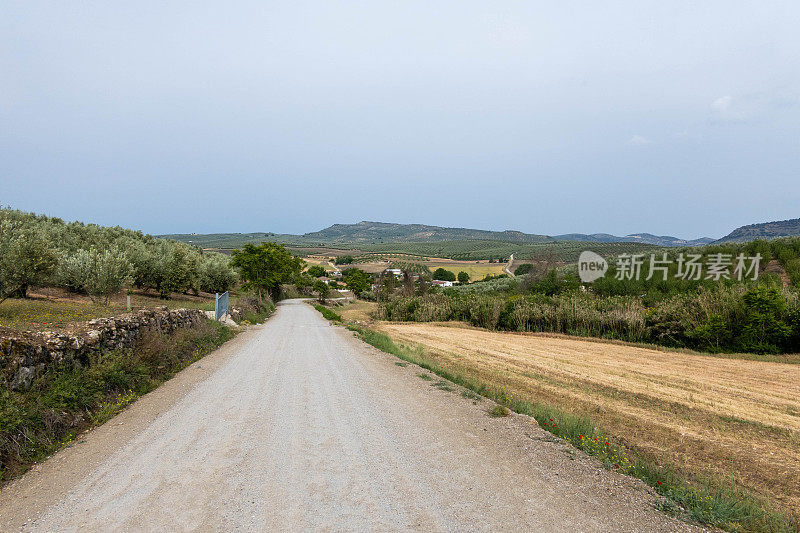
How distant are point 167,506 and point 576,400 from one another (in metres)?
9.27

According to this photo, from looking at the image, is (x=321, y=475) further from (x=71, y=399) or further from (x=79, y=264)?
(x=79, y=264)

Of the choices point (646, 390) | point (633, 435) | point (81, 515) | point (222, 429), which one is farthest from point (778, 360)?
point (81, 515)

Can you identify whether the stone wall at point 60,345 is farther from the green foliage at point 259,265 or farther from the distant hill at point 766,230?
the distant hill at point 766,230

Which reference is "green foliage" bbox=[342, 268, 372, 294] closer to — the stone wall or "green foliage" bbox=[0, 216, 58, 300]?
"green foliage" bbox=[0, 216, 58, 300]

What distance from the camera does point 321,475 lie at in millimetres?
4816

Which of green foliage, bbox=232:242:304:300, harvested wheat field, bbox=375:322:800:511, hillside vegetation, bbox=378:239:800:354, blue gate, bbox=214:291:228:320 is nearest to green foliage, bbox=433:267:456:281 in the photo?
green foliage, bbox=232:242:304:300

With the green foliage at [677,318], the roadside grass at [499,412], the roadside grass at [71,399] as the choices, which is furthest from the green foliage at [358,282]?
the roadside grass at [499,412]

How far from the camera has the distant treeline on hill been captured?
10797 millimetres

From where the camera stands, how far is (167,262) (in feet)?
89.3

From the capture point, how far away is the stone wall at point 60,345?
237 inches

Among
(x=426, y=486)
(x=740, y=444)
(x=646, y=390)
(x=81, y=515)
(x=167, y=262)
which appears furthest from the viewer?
(x=167, y=262)

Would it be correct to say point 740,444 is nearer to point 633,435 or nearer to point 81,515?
point 633,435

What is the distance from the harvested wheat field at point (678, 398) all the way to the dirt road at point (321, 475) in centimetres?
256

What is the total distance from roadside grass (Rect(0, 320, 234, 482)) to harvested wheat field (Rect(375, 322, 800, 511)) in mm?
9085
